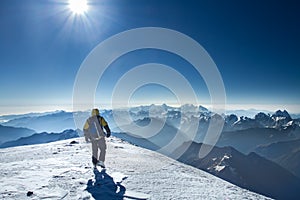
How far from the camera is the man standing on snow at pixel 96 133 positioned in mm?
13469

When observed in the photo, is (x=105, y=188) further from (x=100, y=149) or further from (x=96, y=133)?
(x=96, y=133)

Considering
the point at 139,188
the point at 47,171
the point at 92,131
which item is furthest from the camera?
the point at 92,131

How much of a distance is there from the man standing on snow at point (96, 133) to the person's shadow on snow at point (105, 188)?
267cm

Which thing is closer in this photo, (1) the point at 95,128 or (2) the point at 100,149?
(2) the point at 100,149

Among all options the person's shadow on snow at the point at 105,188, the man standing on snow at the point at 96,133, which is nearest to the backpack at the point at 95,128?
the man standing on snow at the point at 96,133

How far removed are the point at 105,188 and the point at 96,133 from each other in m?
5.28

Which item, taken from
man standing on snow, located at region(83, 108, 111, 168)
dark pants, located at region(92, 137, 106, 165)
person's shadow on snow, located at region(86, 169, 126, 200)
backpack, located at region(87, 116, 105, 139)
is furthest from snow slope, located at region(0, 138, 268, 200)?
backpack, located at region(87, 116, 105, 139)

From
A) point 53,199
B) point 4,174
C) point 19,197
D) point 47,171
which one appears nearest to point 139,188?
point 53,199

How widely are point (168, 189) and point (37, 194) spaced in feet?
16.2

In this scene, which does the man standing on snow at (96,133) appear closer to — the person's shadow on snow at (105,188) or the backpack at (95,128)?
the backpack at (95,128)

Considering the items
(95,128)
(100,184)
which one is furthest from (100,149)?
(100,184)

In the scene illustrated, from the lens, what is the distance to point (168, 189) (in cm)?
935

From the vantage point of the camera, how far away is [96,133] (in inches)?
548

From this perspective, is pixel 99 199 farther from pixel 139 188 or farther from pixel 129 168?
pixel 129 168
